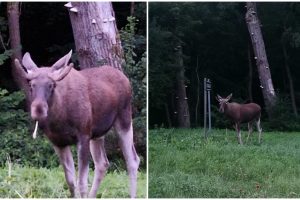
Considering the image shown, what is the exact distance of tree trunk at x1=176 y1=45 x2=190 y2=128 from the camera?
449cm

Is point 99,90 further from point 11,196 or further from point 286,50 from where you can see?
point 286,50

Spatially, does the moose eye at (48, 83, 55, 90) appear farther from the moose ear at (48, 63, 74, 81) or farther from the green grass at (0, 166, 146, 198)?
the green grass at (0, 166, 146, 198)

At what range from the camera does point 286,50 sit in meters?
4.77

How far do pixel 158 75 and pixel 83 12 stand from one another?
1.03 metres

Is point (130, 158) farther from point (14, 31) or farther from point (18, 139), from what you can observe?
point (14, 31)

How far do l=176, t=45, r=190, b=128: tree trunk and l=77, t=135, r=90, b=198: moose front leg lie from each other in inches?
63.5

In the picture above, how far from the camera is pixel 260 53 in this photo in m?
4.75

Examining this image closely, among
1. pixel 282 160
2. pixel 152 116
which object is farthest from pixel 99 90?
pixel 282 160

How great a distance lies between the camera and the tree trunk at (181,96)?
4.49 meters

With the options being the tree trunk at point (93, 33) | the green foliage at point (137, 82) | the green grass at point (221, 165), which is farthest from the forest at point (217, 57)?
the tree trunk at point (93, 33)

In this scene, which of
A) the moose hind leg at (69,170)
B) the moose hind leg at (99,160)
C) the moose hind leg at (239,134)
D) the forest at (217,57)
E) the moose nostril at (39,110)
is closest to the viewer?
the moose nostril at (39,110)

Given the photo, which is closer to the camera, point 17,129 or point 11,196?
point 11,196

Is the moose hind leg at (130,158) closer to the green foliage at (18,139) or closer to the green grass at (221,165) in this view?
the green foliage at (18,139)

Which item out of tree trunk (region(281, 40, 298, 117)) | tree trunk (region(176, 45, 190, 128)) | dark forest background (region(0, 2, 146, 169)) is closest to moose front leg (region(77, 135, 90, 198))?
dark forest background (region(0, 2, 146, 169))
